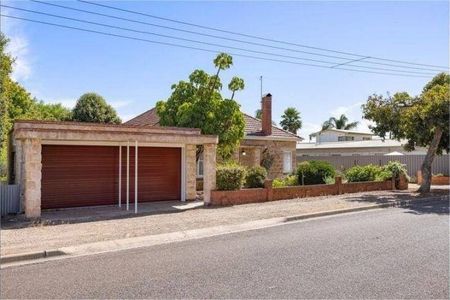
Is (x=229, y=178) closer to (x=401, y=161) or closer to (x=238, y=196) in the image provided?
(x=238, y=196)

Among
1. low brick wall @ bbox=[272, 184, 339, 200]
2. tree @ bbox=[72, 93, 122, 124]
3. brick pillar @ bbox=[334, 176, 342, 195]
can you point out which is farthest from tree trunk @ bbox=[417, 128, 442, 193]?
tree @ bbox=[72, 93, 122, 124]

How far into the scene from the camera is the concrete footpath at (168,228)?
9.00 m

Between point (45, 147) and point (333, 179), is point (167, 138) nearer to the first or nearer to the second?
point (45, 147)

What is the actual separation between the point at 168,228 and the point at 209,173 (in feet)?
16.7

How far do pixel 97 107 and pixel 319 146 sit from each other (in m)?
21.7

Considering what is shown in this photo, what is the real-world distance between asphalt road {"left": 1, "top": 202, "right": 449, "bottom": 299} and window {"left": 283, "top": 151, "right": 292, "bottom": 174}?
1727cm

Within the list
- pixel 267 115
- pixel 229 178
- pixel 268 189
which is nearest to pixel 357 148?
pixel 267 115

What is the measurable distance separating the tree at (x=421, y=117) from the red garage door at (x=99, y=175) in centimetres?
1097

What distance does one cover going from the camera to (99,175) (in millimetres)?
15812

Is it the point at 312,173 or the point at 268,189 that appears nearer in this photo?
the point at 268,189

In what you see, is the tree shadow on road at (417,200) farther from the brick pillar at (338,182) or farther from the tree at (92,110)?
the tree at (92,110)

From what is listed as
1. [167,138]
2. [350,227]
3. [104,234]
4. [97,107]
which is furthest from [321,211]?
[97,107]

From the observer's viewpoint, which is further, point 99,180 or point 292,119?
point 292,119

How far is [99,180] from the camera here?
1581cm
